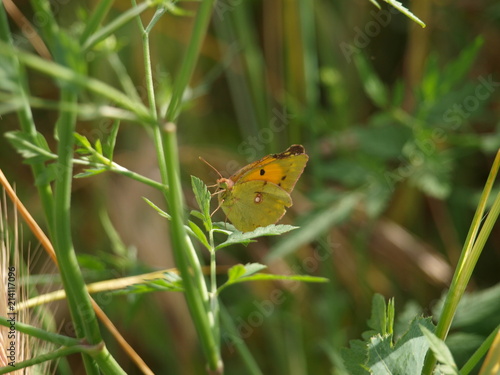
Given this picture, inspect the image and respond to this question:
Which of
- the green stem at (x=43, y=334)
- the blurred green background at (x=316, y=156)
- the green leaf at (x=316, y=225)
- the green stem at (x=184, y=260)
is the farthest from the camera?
the blurred green background at (x=316, y=156)

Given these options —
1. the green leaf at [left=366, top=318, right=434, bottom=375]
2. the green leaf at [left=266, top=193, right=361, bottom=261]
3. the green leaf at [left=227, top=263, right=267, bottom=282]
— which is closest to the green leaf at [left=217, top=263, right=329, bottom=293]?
the green leaf at [left=227, top=263, right=267, bottom=282]

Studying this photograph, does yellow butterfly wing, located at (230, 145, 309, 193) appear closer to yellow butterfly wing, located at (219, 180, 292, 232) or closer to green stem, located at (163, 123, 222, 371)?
yellow butterfly wing, located at (219, 180, 292, 232)

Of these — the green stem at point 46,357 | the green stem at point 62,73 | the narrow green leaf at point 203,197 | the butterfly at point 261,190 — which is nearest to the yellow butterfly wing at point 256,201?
the butterfly at point 261,190

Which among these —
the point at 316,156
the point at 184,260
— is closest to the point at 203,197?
the point at 184,260

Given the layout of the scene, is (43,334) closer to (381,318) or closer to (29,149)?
(29,149)

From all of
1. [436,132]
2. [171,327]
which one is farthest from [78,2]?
[436,132]

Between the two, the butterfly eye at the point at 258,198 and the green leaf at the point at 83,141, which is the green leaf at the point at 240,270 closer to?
the green leaf at the point at 83,141

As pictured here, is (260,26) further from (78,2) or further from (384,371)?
(384,371)
